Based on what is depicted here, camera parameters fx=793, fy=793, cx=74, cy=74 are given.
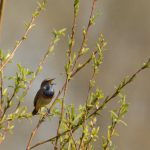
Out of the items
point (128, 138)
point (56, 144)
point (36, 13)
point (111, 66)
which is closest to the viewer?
point (56, 144)

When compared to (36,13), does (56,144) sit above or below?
below

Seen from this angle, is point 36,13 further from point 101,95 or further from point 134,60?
point 134,60

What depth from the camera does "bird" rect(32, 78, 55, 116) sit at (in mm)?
2994

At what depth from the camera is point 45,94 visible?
3096mm

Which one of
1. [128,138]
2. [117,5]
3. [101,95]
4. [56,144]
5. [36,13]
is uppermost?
[117,5]

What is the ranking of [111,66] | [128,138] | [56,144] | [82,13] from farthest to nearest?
[111,66] → [82,13] → [128,138] → [56,144]

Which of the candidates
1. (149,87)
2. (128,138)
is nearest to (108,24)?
(149,87)

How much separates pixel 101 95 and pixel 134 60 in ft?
28.4

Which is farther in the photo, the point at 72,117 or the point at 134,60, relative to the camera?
the point at 134,60

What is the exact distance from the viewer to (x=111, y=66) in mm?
10555

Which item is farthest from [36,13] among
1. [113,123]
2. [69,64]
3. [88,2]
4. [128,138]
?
[88,2]

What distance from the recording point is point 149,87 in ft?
33.4

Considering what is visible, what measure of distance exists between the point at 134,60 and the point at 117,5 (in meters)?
1.18

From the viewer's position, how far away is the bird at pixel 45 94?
299 centimetres
